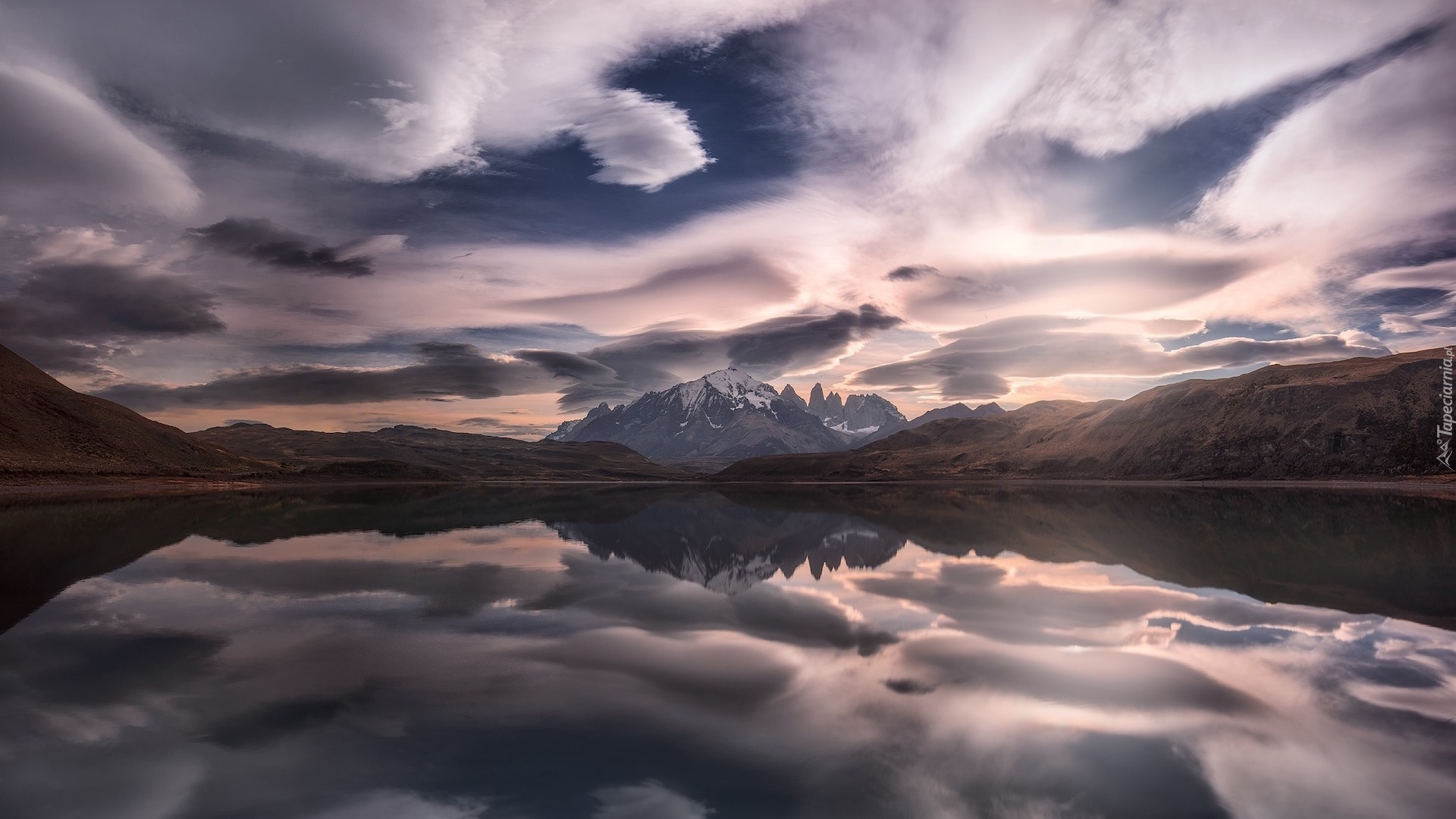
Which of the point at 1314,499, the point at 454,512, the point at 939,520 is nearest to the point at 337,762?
the point at 939,520

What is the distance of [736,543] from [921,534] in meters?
15.3

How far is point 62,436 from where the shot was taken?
166 metres

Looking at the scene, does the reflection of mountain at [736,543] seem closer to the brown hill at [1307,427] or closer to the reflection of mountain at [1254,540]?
the reflection of mountain at [1254,540]

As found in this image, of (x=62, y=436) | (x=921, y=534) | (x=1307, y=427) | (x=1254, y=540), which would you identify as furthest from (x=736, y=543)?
(x=62, y=436)

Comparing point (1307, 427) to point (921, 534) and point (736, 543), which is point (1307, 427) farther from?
point (736, 543)

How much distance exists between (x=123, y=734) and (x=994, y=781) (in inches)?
655

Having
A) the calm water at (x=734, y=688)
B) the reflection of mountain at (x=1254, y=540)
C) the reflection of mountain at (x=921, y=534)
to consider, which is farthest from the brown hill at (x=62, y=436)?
the reflection of mountain at (x=1254, y=540)

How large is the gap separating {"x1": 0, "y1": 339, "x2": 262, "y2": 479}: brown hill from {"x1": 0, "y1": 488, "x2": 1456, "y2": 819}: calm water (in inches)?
6153

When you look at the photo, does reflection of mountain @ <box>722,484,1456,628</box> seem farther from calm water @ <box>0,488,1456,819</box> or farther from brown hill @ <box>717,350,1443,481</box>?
brown hill @ <box>717,350,1443,481</box>

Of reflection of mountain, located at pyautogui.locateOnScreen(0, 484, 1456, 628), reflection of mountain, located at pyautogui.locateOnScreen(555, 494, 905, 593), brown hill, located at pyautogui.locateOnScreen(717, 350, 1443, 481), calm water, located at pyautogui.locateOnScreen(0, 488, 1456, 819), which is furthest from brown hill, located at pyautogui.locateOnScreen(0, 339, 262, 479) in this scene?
brown hill, located at pyautogui.locateOnScreen(717, 350, 1443, 481)

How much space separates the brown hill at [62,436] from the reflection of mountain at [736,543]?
149 metres

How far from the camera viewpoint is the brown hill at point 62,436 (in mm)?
147625

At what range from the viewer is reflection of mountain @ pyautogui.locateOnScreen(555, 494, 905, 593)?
37.0 m

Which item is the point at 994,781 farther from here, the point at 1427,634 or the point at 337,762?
the point at 1427,634
